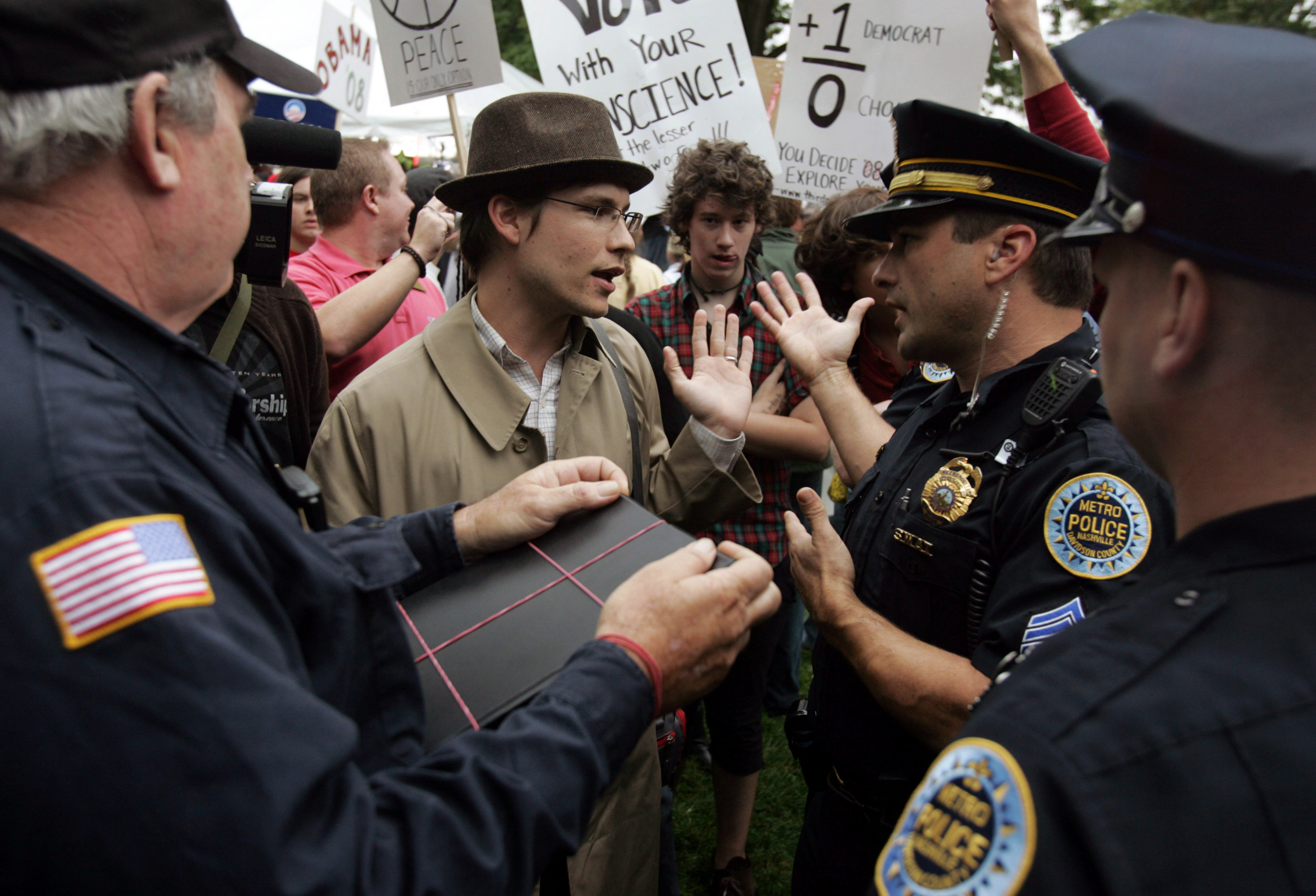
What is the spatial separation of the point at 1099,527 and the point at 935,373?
1.49 m

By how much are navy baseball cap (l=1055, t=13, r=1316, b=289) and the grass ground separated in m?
3.06

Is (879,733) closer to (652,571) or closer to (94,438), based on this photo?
(652,571)

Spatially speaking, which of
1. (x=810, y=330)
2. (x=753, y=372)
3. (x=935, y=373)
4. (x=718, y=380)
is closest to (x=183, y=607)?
(x=718, y=380)

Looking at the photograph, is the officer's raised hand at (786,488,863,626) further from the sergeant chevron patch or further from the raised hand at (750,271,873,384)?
the raised hand at (750,271,873,384)

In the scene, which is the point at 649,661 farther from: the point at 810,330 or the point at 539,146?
the point at 810,330

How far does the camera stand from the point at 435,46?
439cm

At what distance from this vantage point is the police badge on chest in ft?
5.95

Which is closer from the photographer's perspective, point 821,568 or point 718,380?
point 821,568

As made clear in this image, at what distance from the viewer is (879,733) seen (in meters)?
1.97

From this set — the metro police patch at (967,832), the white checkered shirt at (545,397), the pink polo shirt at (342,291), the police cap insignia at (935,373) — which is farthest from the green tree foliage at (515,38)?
the metro police patch at (967,832)

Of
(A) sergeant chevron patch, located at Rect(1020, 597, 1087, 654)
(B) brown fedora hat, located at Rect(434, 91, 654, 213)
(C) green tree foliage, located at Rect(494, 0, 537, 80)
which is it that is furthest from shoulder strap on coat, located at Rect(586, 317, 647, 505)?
(C) green tree foliage, located at Rect(494, 0, 537, 80)

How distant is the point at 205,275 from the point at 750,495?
1.54m

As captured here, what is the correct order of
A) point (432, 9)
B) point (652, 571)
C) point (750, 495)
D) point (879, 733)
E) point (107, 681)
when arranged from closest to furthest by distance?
1. point (107, 681)
2. point (652, 571)
3. point (879, 733)
4. point (750, 495)
5. point (432, 9)

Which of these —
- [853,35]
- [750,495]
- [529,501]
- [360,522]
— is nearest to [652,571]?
[529,501]
